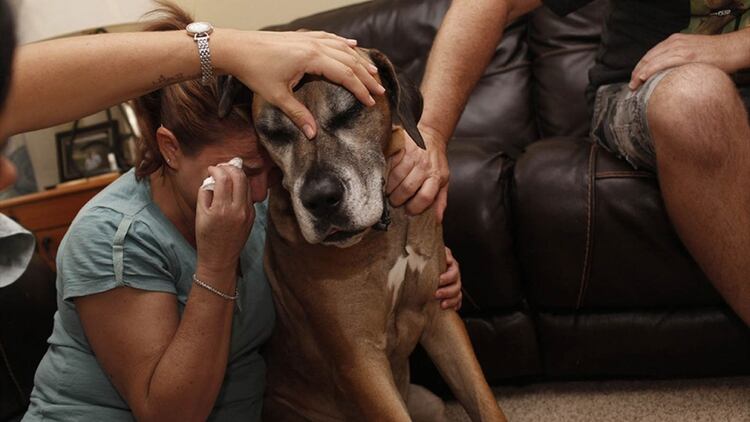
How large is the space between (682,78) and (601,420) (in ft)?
2.64

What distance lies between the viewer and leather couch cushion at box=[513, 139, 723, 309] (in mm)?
1830

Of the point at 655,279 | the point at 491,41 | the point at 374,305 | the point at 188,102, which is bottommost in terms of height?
the point at 655,279

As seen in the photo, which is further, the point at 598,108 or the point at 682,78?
the point at 598,108

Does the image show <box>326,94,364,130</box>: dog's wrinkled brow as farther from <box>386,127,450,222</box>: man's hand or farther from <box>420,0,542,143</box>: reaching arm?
<box>420,0,542,143</box>: reaching arm

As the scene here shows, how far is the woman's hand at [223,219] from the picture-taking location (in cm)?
135

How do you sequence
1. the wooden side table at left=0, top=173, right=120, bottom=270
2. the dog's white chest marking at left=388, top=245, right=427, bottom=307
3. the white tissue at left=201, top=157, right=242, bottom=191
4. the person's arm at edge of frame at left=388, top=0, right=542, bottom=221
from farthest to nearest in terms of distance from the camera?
the wooden side table at left=0, top=173, right=120, bottom=270, the person's arm at edge of frame at left=388, top=0, right=542, bottom=221, the dog's white chest marking at left=388, top=245, right=427, bottom=307, the white tissue at left=201, top=157, right=242, bottom=191

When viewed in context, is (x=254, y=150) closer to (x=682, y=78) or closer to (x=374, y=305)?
(x=374, y=305)

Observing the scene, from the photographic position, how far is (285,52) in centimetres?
128

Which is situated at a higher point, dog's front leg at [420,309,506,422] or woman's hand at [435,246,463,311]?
woman's hand at [435,246,463,311]

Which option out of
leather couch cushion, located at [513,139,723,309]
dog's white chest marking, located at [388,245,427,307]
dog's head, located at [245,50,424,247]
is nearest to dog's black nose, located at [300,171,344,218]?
dog's head, located at [245,50,424,247]

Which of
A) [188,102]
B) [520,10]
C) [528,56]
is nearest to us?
[188,102]

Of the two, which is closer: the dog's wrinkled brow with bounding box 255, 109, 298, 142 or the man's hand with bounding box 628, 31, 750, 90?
the dog's wrinkled brow with bounding box 255, 109, 298, 142

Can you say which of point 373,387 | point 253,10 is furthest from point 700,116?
point 253,10

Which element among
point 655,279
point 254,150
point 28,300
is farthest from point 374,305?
point 28,300
